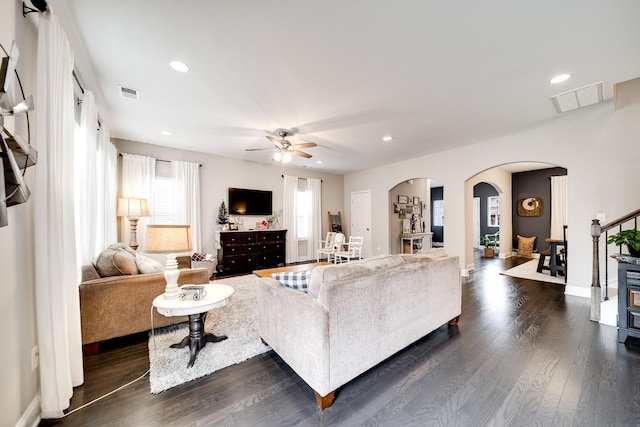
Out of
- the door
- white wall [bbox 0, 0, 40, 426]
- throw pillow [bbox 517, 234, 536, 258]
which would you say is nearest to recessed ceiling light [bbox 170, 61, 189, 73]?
white wall [bbox 0, 0, 40, 426]

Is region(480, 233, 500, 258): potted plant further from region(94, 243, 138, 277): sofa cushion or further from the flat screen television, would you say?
region(94, 243, 138, 277): sofa cushion

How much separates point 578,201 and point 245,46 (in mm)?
5235

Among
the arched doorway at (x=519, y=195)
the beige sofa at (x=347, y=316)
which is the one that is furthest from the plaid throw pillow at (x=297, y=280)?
the arched doorway at (x=519, y=195)

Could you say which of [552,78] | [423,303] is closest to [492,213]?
[552,78]

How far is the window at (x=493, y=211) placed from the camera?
8.62m

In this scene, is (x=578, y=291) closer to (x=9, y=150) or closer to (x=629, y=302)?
(x=629, y=302)

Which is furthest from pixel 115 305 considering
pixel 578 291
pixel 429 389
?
pixel 578 291

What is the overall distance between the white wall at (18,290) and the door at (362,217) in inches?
264

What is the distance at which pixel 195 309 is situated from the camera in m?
1.93

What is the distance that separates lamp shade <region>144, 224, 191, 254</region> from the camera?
195cm

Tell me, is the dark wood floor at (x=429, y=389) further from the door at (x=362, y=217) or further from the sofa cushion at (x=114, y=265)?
the door at (x=362, y=217)

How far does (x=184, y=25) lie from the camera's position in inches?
75.0

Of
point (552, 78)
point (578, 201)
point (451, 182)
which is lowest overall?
point (578, 201)

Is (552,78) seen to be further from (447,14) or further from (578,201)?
(578,201)
